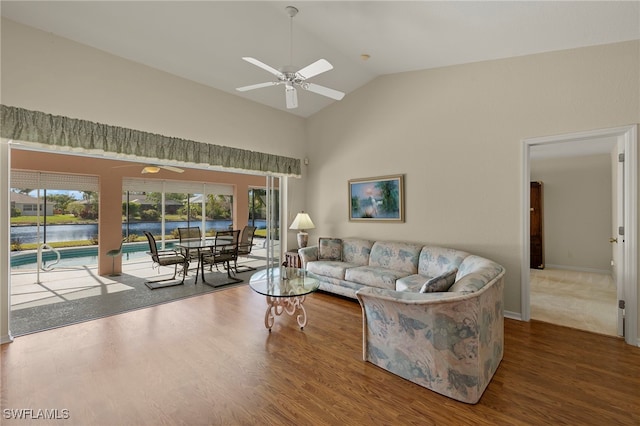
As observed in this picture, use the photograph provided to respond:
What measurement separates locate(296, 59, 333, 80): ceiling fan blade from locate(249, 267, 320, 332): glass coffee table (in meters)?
2.22

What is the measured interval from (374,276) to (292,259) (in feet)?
6.08

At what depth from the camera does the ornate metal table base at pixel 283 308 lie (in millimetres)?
3185

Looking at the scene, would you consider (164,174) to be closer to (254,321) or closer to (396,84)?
(254,321)

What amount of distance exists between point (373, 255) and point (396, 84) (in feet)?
9.18

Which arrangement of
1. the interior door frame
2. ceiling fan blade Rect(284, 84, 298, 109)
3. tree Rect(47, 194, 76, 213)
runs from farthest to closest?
1. tree Rect(47, 194, 76, 213)
2. ceiling fan blade Rect(284, 84, 298, 109)
3. the interior door frame

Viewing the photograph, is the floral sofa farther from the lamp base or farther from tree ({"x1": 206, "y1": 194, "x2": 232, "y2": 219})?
tree ({"x1": 206, "y1": 194, "x2": 232, "y2": 219})

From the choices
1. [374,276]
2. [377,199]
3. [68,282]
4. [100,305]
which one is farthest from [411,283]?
[68,282]

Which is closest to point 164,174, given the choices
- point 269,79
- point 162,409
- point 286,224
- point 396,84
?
point 286,224

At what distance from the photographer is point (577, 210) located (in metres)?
6.02

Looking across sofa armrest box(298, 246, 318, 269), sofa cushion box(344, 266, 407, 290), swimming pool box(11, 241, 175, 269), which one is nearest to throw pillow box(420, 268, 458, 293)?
sofa cushion box(344, 266, 407, 290)

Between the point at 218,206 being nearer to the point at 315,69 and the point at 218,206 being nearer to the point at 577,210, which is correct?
the point at 315,69

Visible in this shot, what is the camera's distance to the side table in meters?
5.16

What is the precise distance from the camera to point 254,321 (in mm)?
3441

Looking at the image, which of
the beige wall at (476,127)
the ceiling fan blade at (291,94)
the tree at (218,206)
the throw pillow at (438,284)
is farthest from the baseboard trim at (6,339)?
the tree at (218,206)
